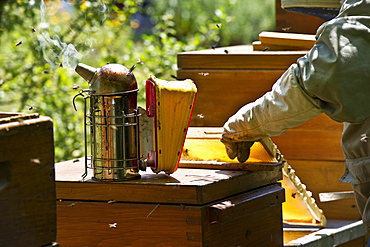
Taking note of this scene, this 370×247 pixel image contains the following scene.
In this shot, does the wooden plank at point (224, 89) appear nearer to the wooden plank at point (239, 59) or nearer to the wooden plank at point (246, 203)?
the wooden plank at point (239, 59)

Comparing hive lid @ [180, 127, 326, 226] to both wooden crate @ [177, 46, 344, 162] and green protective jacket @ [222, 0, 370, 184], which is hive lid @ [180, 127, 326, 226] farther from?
wooden crate @ [177, 46, 344, 162]

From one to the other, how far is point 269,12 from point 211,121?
7403 millimetres

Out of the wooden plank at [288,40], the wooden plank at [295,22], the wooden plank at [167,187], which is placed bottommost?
the wooden plank at [167,187]

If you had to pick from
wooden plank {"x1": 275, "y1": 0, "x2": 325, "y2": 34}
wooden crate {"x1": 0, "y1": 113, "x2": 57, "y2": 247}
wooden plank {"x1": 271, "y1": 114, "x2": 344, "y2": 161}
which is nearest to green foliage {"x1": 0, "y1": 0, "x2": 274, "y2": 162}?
wooden plank {"x1": 275, "y1": 0, "x2": 325, "y2": 34}

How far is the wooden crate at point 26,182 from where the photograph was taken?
1402mm

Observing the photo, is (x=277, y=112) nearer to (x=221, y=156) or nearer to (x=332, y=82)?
(x=332, y=82)

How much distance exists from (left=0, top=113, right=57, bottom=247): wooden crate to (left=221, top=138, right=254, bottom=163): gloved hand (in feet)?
2.92

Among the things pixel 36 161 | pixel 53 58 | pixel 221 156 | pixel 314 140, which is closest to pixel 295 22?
pixel 314 140

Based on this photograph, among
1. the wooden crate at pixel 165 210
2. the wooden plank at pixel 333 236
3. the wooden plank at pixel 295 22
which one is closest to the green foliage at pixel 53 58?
the wooden plank at pixel 295 22

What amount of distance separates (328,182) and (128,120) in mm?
1372

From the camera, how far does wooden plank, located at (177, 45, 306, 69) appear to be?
3078 mm

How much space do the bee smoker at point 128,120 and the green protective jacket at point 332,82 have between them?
0.89ft

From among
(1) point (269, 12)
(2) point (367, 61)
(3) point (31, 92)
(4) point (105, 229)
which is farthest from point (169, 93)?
(1) point (269, 12)

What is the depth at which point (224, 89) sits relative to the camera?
3152 mm
